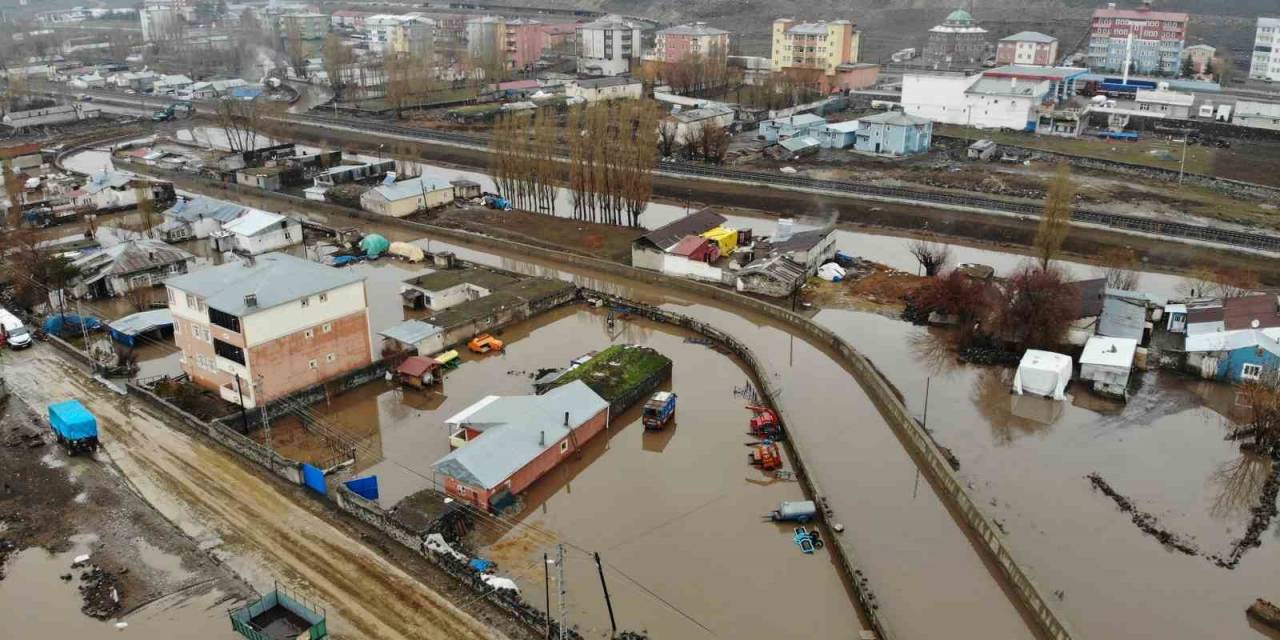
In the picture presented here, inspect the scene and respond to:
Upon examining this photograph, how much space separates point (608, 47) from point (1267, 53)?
145 feet

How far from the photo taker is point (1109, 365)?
16094 mm

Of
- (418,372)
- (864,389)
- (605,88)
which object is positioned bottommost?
(864,389)

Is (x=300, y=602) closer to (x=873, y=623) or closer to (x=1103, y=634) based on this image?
(x=873, y=623)

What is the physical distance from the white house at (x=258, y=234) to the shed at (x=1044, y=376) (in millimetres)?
20554

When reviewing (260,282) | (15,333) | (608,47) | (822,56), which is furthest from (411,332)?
(608,47)

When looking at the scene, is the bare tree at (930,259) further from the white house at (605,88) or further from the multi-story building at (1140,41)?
the multi-story building at (1140,41)

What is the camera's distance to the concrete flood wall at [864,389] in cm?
1096

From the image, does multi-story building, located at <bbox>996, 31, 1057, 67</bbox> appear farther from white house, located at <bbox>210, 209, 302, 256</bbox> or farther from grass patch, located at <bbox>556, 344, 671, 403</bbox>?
→ grass patch, located at <bbox>556, 344, 671, 403</bbox>

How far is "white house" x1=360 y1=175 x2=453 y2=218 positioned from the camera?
2873 cm

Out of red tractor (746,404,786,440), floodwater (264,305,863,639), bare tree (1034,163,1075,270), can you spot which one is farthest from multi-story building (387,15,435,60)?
red tractor (746,404,786,440)

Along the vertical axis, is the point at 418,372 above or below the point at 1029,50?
below

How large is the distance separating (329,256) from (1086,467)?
20118 millimetres

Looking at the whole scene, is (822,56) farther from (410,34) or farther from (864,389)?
(864,389)

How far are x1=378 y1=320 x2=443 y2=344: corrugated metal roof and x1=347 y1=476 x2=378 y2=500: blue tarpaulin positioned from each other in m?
5.11
